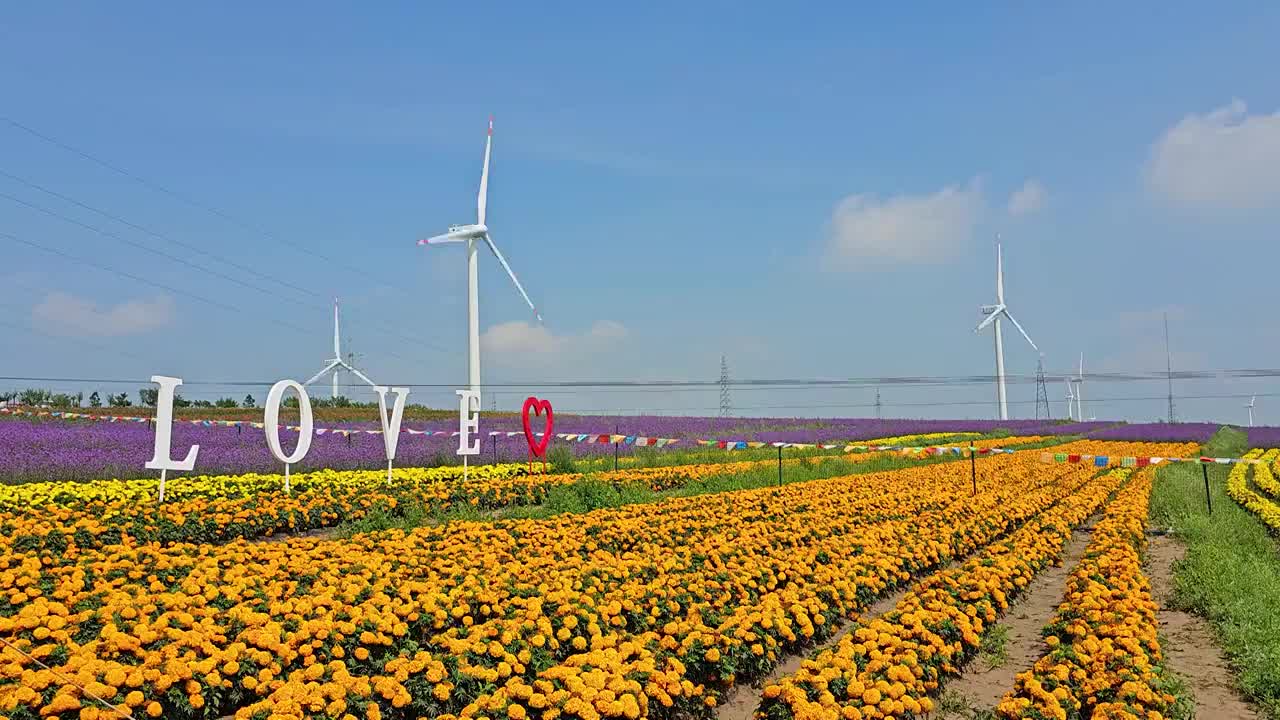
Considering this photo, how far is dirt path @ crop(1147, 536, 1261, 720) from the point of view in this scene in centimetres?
663

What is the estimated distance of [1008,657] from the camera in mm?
7930

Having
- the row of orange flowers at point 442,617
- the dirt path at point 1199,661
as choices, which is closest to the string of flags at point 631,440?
the row of orange flowers at point 442,617

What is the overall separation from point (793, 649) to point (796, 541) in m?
3.40

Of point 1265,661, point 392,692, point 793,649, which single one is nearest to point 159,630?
point 392,692

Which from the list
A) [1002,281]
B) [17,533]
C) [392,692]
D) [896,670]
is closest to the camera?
[392,692]

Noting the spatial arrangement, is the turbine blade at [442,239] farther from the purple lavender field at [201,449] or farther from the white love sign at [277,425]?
the white love sign at [277,425]

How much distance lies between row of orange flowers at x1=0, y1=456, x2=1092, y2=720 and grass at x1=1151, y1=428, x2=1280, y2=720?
2.92 m

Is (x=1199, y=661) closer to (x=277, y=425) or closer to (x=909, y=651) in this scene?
(x=909, y=651)

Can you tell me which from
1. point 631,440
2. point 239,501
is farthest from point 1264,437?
point 239,501

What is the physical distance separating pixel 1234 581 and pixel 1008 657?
12.4ft

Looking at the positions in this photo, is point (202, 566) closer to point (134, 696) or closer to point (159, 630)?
point (159, 630)

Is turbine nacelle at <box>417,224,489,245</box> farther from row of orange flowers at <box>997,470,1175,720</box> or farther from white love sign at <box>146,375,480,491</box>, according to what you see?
row of orange flowers at <box>997,470,1175,720</box>

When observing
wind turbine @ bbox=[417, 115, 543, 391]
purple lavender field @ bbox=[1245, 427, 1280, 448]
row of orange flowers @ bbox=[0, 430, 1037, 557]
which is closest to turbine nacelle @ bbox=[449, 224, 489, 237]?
wind turbine @ bbox=[417, 115, 543, 391]

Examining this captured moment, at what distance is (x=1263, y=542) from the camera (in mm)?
13383
